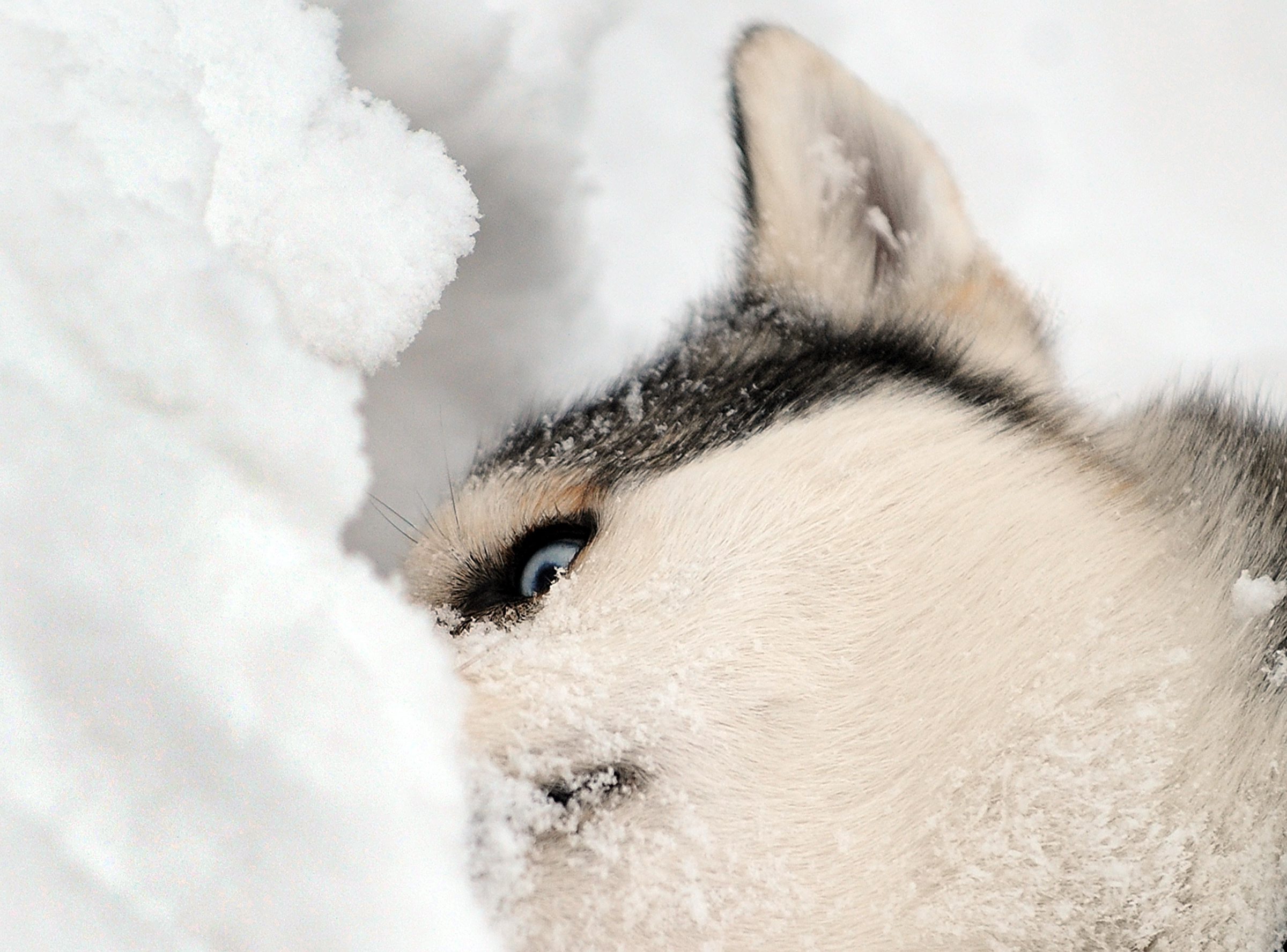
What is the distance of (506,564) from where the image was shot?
4.15 ft

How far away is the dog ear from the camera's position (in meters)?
1.42

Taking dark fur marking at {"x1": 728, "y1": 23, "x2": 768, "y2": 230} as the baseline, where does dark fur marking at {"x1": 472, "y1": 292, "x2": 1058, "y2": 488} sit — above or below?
below

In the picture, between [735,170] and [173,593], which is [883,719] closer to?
[173,593]

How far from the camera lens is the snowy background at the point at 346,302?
84 cm

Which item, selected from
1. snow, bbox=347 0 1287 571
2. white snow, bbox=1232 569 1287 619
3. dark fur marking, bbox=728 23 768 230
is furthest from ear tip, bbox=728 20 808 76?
white snow, bbox=1232 569 1287 619

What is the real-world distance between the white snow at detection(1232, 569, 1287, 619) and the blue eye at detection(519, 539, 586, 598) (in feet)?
2.73

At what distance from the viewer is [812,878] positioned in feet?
3.23

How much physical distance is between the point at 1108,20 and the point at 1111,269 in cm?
49

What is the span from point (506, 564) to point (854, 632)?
0.45m

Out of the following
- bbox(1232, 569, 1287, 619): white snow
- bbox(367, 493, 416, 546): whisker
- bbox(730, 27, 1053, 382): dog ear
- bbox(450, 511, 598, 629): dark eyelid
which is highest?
bbox(730, 27, 1053, 382): dog ear

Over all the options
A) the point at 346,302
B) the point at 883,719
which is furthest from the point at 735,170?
the point at 883,719

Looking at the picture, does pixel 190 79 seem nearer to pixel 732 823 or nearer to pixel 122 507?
pixel 122 507

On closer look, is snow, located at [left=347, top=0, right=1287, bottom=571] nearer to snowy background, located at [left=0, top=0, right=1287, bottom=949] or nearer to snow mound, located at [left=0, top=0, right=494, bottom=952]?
snowy background, located at [left=0, top=0, right=1287, bottom=949]

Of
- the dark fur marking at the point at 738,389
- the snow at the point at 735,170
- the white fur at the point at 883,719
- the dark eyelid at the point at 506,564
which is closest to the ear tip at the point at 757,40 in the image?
the snow at the point at 735,170
